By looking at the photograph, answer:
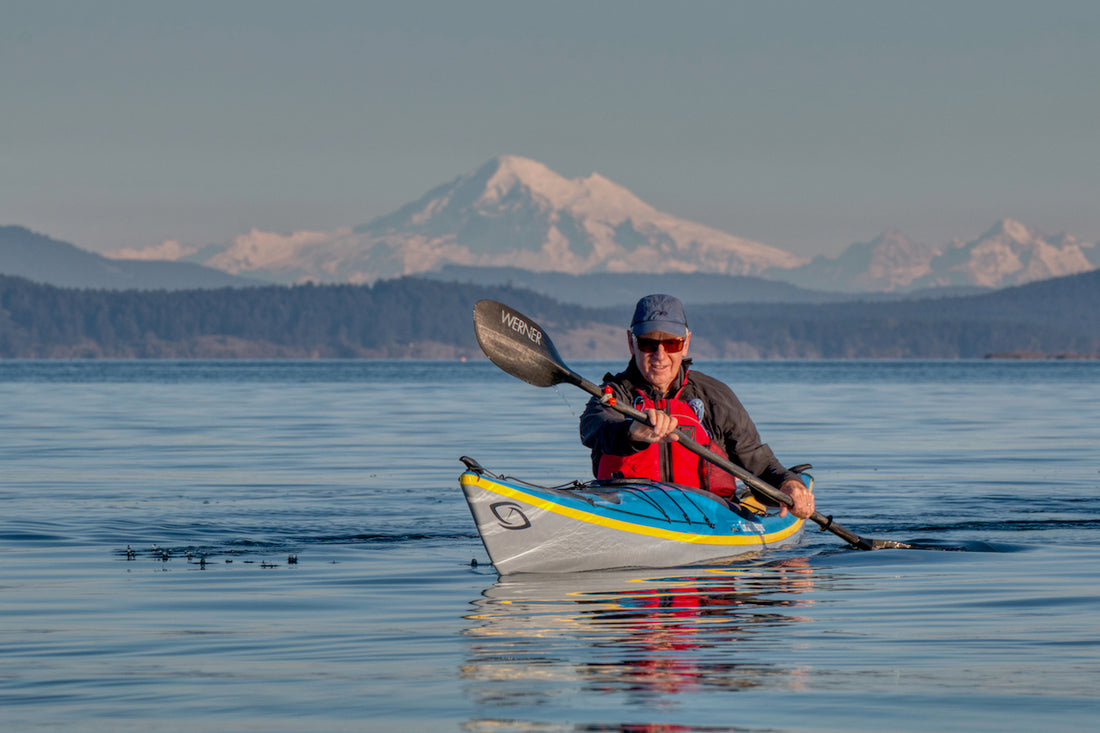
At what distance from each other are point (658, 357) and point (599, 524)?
139 centimetres

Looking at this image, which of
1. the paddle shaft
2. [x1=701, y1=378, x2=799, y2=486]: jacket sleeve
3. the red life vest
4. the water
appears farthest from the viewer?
[x1=701, y1=378, x2=799, y2=486]: jacket sleeve

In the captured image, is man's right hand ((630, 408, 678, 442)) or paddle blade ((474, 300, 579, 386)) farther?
paddle blade ((474, 300, 579, 386))

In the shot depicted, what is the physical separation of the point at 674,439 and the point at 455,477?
1251cm

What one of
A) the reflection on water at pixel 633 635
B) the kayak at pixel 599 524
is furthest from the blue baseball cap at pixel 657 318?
the reflection on water at pixel 633 635

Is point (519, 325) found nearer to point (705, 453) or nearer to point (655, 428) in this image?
point (705, 453)

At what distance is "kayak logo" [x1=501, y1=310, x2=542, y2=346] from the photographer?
41.6 feet

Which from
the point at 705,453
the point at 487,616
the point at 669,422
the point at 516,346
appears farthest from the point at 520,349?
the point at 487,616

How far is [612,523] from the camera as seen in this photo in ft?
39.9

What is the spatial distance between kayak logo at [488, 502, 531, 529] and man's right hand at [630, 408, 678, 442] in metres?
1.03

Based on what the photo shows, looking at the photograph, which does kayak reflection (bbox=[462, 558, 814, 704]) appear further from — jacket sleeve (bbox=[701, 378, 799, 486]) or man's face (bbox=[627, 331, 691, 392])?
man's face (bbox=[627, 331, 691, 392])

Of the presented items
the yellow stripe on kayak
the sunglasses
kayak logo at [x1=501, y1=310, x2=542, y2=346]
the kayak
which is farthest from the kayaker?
kayak logo at [x1=501, y1=310, x2=542, y2=346]

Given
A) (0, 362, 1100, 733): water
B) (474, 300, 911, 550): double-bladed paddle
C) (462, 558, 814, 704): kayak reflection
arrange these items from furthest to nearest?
(474, 300, 911, 550): double-bladed paddle < (462, 558, 814, 704): kayak reflection < (0, 362, 1100, 733): water

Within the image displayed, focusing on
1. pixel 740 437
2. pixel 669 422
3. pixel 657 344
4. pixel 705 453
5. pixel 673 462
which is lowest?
pixel 673 462

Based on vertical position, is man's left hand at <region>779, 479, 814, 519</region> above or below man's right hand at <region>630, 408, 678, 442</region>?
below
